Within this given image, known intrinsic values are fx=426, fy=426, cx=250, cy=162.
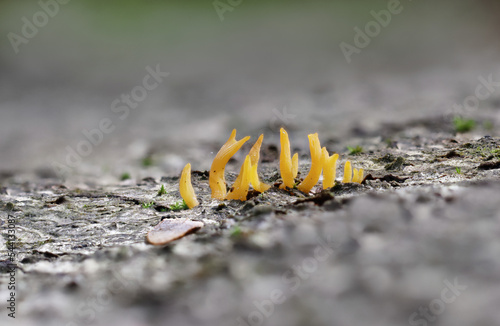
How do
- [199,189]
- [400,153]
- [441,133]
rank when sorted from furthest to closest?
[441,133]
[400,153]
[199,189]

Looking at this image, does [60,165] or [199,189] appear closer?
[199,189]

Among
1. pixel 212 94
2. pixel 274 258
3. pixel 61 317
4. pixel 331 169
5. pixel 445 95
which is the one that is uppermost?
pixel 212 94

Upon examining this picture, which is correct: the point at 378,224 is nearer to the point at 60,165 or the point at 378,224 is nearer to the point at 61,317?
the point at 61,317

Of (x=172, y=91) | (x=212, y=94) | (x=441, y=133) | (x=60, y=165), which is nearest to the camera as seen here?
(x=441, y=133)

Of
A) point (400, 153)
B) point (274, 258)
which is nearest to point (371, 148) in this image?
point (400, 153)
